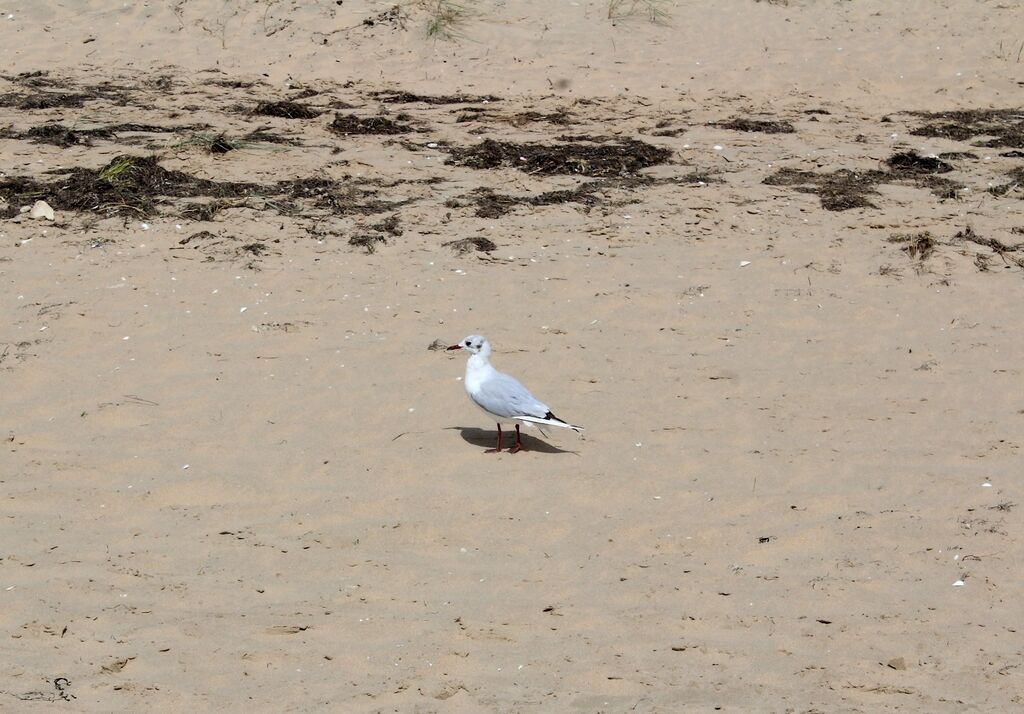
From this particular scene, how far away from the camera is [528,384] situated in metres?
6.71

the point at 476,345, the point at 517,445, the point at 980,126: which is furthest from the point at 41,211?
the point at 980,126

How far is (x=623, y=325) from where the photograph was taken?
7.49 meters

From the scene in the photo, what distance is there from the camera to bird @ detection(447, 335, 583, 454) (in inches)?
229

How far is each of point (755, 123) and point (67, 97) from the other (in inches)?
267

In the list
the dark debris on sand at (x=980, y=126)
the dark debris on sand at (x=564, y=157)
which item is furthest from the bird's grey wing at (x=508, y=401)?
the dark debris on sand at (x=980, y=126)

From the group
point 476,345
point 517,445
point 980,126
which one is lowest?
point 517,445

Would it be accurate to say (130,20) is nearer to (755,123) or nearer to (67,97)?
(67,97)

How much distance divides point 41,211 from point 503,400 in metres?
4.59

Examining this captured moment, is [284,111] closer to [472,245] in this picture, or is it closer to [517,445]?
[472,245]

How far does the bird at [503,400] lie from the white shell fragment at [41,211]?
13.6 ft

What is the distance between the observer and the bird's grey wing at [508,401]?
228 inches

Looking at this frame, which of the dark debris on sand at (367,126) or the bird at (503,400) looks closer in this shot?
the bird at (503,400)

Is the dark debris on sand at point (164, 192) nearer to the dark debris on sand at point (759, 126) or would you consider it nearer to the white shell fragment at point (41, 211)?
the white shell fragment at point (41, 211)

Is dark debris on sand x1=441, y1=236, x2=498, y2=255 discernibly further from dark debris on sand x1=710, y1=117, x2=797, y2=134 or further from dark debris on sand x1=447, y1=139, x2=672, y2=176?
dark debris on sand x1=710, y1=117, x2=797, y2=134
